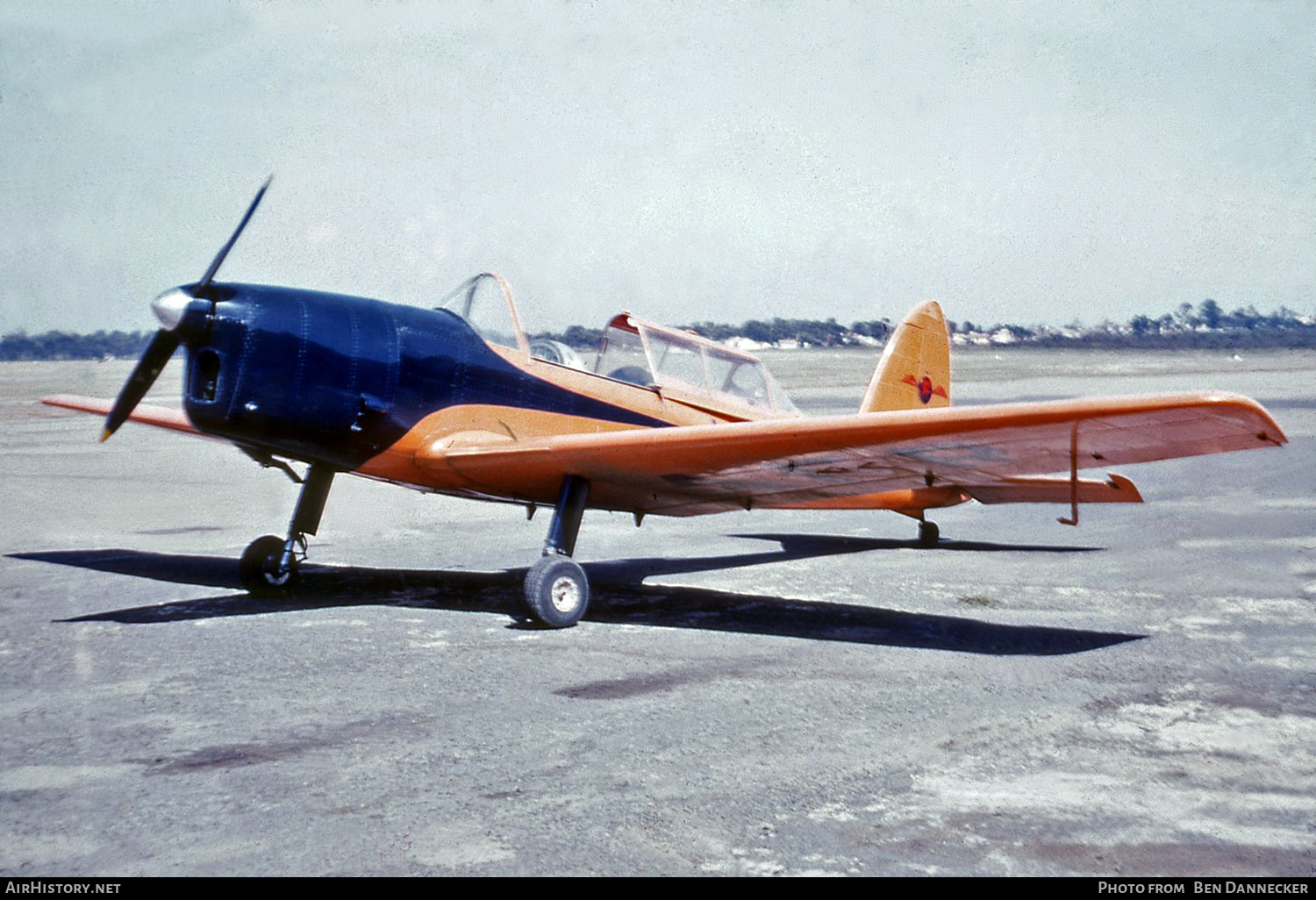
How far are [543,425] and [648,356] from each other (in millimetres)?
1055

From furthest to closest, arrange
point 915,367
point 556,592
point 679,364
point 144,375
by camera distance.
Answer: point 915,367, point 679,364, point 144,375, point 556,592

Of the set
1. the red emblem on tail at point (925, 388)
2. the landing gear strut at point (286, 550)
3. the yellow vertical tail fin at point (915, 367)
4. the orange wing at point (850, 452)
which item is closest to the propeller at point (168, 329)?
the landing gear strut at point (286, 550)

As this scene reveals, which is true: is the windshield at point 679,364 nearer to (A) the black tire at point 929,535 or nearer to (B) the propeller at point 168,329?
(A) the black tire at point 929,535

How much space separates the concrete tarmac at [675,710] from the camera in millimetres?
3150

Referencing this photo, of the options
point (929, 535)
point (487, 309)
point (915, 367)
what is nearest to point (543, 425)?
point (487, 309)

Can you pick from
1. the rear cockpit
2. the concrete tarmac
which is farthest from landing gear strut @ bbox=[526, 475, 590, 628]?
the rear cockpit

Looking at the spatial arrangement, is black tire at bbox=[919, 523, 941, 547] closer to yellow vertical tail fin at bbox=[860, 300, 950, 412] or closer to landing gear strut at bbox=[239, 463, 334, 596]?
yellow vertical tail fin at bbox=[860, 300, 950, 412]

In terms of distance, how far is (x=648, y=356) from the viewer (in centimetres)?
798

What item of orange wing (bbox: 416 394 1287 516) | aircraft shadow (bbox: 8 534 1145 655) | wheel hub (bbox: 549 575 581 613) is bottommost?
aircraft shadow (bbox: 8 534 1145 655)

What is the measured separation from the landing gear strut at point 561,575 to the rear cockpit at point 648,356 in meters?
1.10

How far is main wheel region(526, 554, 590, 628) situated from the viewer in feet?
21.0

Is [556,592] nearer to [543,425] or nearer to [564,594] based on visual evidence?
[564,594]

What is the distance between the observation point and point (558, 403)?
294 inches
